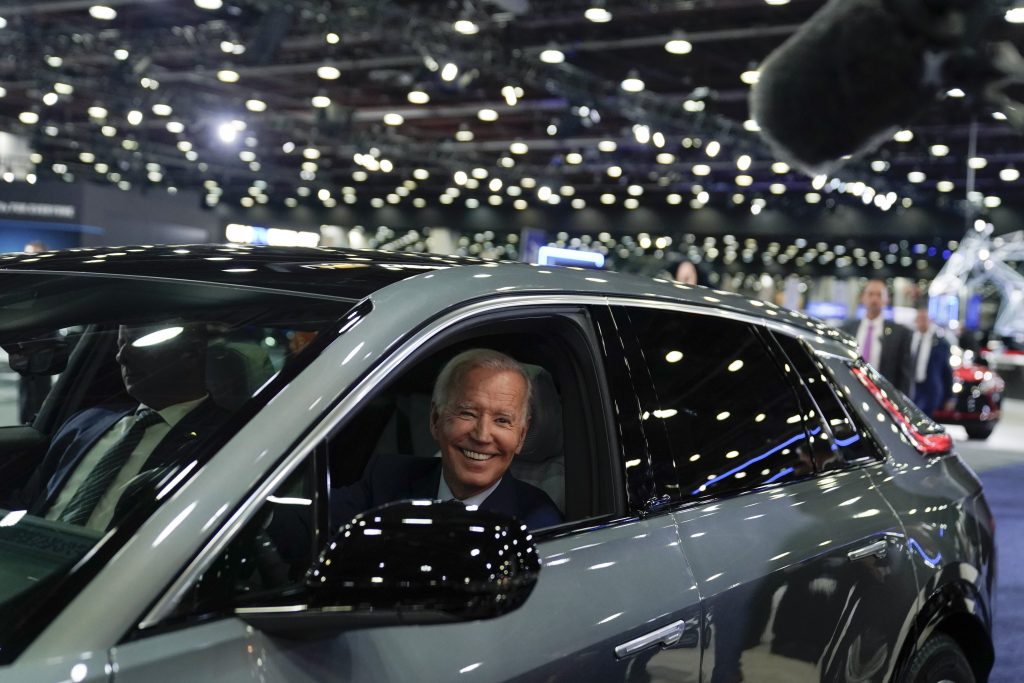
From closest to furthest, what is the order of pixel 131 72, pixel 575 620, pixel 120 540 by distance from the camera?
pixel 120 540, pixel 575 620, pixel 131 72

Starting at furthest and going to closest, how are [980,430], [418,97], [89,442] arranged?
[418,97], [980,430], [89,442]

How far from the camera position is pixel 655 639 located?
185 centimetres

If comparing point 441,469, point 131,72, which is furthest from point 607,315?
point 131,72

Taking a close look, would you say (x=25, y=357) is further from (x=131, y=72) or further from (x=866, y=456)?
(x=131, y=72)

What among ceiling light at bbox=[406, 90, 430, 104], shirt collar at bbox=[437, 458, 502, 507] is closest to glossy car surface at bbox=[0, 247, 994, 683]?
shirt collar at bbox=[437, 458, 502, 507]

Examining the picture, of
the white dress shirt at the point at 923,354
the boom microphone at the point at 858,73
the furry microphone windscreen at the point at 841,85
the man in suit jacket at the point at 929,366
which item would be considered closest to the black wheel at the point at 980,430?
the man in suit jacket at the point at 929,366

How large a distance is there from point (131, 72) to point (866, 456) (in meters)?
17.1

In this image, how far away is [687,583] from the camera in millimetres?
1969

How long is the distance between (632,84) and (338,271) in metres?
17.7

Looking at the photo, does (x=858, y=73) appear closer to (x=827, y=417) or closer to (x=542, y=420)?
(x=827, y=417)

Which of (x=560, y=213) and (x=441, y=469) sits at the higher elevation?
(x=560, y=213)

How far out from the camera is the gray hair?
214 centimetres

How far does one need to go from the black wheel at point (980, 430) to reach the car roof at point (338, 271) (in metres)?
13.3

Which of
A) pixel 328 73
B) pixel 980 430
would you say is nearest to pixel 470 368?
pixel 980 430
